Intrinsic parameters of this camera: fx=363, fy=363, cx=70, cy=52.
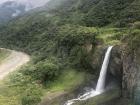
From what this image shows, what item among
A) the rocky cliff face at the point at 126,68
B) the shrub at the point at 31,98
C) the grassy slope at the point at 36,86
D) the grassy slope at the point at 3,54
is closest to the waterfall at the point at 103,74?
the rocky cliff face at the point at 126,68

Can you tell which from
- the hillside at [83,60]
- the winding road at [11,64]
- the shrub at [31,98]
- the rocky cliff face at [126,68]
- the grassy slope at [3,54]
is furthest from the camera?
the grassy slope at [3,54]

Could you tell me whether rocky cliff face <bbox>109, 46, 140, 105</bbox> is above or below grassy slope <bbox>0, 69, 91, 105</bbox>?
above

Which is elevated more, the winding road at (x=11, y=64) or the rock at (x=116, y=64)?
the rock at (x=116, y=64)

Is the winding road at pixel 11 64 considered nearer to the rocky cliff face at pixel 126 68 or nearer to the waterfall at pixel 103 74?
the waterfall at pixel 103 74

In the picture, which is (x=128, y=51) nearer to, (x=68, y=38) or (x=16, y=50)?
(x=68, y=38)

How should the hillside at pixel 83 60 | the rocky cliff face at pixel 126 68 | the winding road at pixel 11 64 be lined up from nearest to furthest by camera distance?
the rocky cliff face at pixel 126 68, the hillside at pixel 83 60, the winding road at pixel 11 64

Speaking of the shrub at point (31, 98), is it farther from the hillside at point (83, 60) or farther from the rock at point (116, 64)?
the rock at point (116, 64)

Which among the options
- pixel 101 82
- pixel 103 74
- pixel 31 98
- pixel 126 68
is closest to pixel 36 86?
pixel 31 98

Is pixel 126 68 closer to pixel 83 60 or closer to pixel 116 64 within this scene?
pixel 116 64

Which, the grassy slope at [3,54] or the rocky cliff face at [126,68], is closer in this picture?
the rocky cliff face at [126,68]

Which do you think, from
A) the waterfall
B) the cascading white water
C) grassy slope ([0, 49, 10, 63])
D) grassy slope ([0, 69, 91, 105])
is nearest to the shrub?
grassy slope ([0, 69, 91, 105])

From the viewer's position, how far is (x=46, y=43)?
107m

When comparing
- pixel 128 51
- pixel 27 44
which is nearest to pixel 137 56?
pixel 128 51

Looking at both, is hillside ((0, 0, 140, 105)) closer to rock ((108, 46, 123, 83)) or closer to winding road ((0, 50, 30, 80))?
rock ((108, 46, 123, 83))
